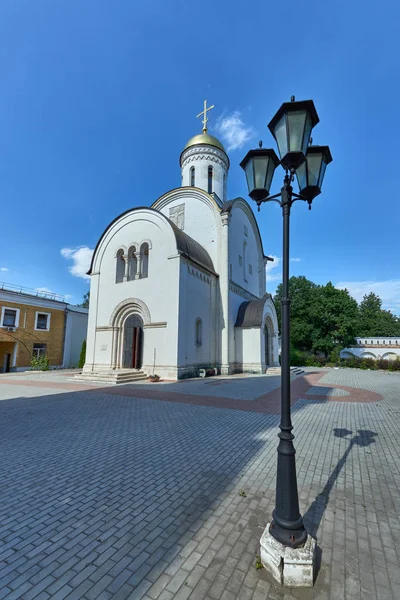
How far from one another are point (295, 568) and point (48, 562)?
2004 mm

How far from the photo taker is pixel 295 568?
2.25 metres

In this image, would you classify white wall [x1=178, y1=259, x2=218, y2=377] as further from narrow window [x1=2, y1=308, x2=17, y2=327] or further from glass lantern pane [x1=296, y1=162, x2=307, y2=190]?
narrow window [x1=2, y1=308, x2=17, y2=327]

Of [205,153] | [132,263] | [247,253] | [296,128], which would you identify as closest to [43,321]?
[132,263]

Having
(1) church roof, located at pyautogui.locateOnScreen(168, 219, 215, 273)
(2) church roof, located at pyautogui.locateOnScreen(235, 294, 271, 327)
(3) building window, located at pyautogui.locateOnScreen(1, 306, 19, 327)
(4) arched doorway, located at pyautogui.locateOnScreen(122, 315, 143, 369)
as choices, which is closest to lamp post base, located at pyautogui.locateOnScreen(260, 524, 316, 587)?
(1) church roof, located at pyautogui.locateOnScreen(168, 219, 215, 273)

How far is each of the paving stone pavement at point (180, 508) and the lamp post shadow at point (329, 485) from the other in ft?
0.08

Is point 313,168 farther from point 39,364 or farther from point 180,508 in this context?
point 39,364

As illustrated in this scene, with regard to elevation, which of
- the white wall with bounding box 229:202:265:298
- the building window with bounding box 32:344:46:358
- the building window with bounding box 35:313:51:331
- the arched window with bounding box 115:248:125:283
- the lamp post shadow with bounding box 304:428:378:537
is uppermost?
the white wall with bounding box 229:202:265:298

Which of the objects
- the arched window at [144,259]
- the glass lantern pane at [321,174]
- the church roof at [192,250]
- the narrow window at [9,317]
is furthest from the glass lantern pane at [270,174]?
the narrow window at [9,317]

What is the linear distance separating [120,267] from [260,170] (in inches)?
673

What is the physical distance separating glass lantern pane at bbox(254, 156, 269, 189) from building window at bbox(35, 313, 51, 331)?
2532 cm

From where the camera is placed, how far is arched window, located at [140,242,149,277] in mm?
18453

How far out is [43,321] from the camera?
2489 cm

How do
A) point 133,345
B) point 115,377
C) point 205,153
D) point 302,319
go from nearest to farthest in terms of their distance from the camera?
point 115,377, point 133,345, point 205,153, point 302,319

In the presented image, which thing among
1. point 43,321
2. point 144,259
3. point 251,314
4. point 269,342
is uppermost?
point 144,259
